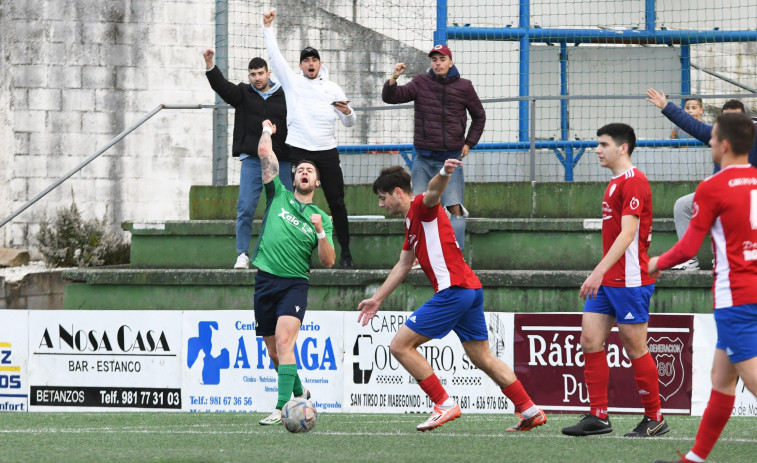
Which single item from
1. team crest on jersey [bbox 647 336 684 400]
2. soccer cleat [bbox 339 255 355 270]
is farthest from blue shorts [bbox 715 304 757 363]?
soccer cleat [bbox 339 255 355 270]

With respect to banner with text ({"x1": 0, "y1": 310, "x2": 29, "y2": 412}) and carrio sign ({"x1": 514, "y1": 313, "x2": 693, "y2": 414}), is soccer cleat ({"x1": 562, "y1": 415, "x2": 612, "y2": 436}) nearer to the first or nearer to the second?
carrio sign ({"x1": 514, "y1": 313, "x2": 693, "y2": 414})

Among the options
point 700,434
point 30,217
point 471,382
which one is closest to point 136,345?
point 471,382

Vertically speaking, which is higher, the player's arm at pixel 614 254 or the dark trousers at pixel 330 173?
the dark trousers at pixel 330 173

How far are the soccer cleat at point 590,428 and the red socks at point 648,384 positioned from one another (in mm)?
298

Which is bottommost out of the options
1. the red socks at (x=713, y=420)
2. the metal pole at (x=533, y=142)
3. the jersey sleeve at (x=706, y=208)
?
the red socks at (x=713, y=420)

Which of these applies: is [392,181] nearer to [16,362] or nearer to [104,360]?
[104,360]

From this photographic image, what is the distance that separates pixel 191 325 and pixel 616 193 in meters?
5.17

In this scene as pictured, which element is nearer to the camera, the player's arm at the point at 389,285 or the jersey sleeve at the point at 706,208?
the jersey sleeve at the point at 706,208

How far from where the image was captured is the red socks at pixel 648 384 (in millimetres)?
7176

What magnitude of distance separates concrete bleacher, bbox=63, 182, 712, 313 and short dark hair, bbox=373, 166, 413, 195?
371cm

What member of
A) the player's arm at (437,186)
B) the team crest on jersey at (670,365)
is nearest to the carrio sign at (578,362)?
the team crest on jersey at (670,365)

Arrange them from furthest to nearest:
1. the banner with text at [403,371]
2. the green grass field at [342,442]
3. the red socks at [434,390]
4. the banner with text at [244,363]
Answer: the banner with text at [244,363] < the banner with text at [403,371] < the red socks at [434,390] < the green grass field at [342,442]

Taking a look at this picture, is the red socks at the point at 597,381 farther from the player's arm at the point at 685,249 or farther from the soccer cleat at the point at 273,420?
the soccer cleat at the point at 273,420

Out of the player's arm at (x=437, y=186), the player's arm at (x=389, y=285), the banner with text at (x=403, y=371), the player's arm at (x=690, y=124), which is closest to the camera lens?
the player's arm at (x=437, y=186)
